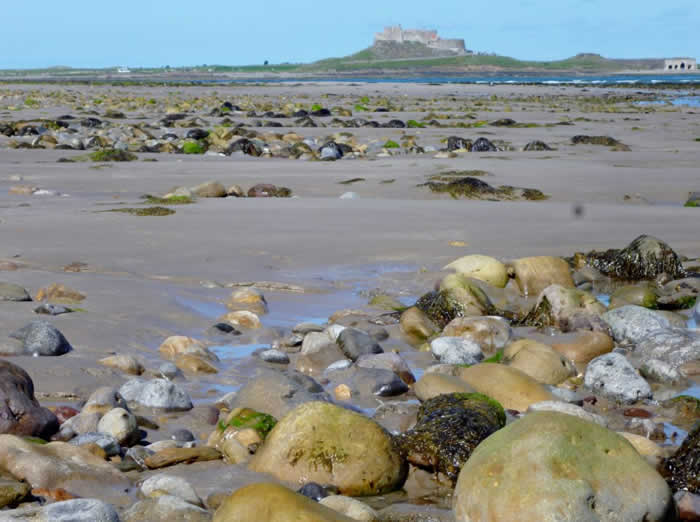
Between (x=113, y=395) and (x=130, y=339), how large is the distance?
3.47 ft

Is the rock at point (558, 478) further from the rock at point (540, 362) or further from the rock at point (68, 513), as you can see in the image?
the rock at point (540, 362)

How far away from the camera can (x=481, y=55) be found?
519ft

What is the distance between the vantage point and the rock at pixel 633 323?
524 centimetres

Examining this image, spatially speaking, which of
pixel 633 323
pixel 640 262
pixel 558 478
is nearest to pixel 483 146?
pixel 640 262

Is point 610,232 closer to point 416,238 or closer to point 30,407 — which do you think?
point 416,238

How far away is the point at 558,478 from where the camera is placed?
260 cm

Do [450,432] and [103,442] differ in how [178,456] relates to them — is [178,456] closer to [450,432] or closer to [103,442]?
[103,442]

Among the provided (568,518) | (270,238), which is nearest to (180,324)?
(270,238)

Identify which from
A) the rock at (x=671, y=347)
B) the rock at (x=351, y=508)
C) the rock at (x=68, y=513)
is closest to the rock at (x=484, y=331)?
the rock at (x=671, y=347)

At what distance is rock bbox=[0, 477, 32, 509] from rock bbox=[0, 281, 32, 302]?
2542mm

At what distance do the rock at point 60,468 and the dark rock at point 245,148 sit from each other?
37.3 ft

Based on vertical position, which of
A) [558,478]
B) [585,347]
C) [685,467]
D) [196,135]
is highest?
Answer: [196,135]

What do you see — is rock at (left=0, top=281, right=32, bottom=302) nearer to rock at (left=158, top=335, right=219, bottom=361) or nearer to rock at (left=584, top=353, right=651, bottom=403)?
rock at (left=158, top=335, right=219, bottom=361)

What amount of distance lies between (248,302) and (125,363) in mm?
1447
